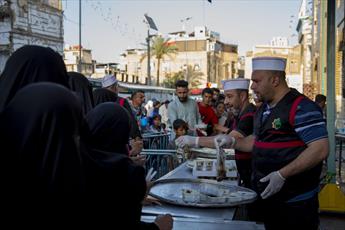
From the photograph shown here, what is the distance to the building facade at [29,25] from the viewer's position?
30.7 m

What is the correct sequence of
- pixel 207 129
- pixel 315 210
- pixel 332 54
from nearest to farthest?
pixel 315 210
pixel 332 54
pixel 207 129

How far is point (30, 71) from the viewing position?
1.91 metres

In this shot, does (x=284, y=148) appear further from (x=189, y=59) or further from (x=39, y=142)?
(x=189, y=59)

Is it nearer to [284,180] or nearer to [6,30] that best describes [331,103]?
[284,180]

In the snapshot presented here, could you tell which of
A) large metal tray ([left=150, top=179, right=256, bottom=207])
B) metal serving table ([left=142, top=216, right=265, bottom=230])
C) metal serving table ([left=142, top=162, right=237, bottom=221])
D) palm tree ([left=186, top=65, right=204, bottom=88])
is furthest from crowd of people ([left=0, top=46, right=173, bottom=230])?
palm tree ([left=186, top=65, right=204, bottom=88])

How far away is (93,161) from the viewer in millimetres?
1744

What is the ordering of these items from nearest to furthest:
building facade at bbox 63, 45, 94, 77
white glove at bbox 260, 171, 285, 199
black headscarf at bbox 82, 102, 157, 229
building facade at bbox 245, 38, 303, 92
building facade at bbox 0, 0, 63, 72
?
black headscarf at bbox 82, 102, 157, 229, white glove at bbox 260, 171, 285, 199, building facade at bbox 0, 0, 63, 72, building facade at bbox 63, 45, 94, 77, building facade at bbox 245, 38, 303, 92

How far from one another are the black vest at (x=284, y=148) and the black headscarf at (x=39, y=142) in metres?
1.84

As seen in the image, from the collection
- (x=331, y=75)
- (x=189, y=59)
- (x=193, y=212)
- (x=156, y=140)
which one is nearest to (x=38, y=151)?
(x=193, y=212)

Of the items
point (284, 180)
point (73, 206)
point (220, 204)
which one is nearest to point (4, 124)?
point (73, 206)

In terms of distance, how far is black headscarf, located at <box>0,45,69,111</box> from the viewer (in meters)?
1.88

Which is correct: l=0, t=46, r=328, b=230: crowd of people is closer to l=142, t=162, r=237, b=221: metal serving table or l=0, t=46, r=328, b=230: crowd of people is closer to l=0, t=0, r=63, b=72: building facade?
l=142, t=162, r=237, b=221: metal serving table

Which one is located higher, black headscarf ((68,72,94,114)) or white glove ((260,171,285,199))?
black headscarf ((68,72,94,114))

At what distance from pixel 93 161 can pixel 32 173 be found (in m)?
0.38
